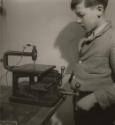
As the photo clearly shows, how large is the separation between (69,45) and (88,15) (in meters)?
0.49

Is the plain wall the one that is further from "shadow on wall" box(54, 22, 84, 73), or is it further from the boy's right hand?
the boy's right hand

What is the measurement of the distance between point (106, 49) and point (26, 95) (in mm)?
502

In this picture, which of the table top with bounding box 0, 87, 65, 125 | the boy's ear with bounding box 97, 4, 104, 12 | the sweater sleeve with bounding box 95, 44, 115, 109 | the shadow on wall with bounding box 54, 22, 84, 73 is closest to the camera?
the table top with bounding box 0, 87, 65, 125

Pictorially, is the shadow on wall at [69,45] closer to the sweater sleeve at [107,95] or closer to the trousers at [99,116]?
the trousers at [99,116]

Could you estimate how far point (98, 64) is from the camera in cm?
149

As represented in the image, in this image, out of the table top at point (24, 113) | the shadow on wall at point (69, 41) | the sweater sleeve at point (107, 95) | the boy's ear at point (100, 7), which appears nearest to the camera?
the table top at point (24, 113)

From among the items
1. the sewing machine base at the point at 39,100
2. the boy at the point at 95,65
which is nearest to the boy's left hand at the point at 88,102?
the boy at the point at 95,65

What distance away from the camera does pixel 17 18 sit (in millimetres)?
2066

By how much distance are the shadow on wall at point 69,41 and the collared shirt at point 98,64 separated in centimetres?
40

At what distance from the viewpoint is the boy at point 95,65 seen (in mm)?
1466

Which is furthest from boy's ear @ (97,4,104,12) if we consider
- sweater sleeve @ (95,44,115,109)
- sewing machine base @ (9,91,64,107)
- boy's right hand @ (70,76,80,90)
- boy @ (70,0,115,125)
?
sewing machine base @ (9,91,64,107)

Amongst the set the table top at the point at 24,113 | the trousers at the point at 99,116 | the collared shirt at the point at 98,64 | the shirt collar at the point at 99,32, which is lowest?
the trousers at the point at 99,116

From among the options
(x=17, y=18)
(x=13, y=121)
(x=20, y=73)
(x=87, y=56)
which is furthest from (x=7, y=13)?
(x=13, y=121)

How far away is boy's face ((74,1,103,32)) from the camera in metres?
1.51
